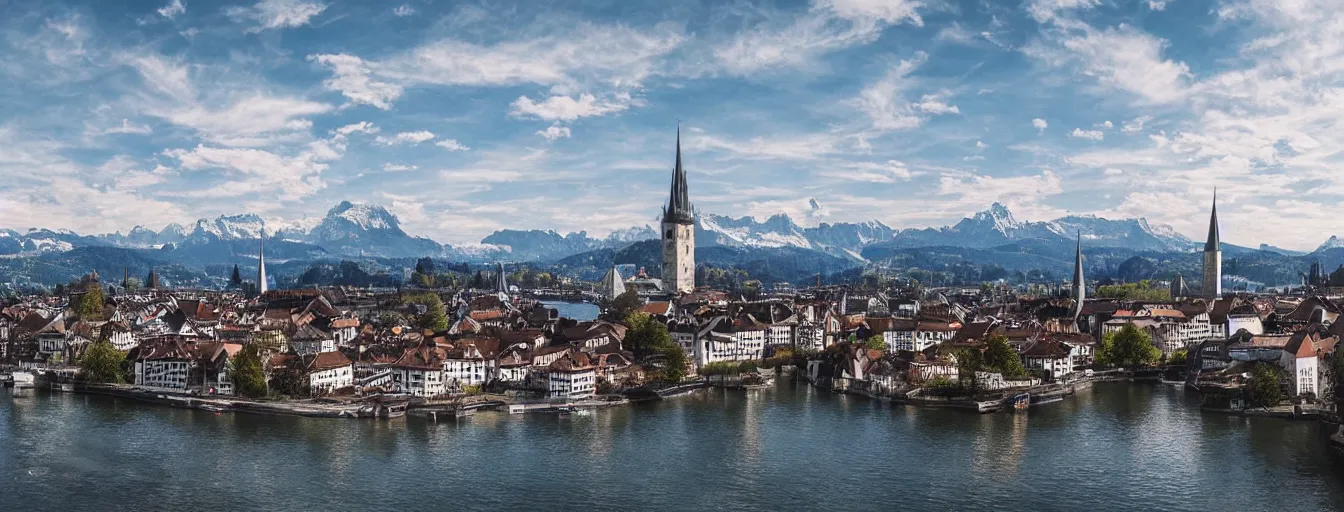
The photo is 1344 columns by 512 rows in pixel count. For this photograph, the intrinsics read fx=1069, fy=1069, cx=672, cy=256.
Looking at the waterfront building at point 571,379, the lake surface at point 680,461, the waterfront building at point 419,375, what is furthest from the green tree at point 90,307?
the waterfront building at point 571,379

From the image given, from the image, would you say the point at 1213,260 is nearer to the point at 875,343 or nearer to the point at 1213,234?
the point at 1213,234

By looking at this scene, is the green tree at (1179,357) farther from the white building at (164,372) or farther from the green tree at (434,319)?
the white building at (164,372)

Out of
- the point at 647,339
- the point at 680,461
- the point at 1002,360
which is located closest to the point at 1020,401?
the point at 1002,360

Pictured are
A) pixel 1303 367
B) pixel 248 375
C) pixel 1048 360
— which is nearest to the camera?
pixel 1303 367

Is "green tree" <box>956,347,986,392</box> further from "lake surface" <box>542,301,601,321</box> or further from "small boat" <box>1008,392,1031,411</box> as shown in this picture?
"lake surface" <box>542,301,601,321</box>

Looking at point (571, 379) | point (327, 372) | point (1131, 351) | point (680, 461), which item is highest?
point (1131, 351)
